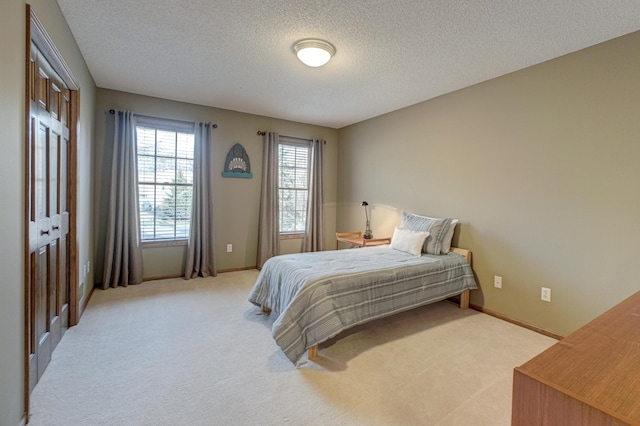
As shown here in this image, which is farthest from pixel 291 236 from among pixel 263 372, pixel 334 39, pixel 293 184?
pixel 334 39

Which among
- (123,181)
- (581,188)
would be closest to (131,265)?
(123,181)

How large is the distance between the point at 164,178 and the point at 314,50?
2877mm

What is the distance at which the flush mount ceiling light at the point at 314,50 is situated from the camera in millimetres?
2545

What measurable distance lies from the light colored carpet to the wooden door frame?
0.27 meters

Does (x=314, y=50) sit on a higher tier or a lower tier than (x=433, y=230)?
higher

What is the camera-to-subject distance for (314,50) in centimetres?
257

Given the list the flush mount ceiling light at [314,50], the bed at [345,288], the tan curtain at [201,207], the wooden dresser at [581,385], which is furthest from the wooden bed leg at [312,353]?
the tan curtain at [201,207]

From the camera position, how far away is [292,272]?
2.64 metres

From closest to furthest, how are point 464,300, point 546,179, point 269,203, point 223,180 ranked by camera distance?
point 546,179, point 464,300, point 223,180, point 269,203

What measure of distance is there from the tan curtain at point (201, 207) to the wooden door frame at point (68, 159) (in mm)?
1602

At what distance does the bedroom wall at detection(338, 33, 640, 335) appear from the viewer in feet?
7.89

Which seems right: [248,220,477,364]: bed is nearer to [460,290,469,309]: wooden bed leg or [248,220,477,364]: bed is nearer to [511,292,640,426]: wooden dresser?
[460,290,469,309]: wooden bed leg

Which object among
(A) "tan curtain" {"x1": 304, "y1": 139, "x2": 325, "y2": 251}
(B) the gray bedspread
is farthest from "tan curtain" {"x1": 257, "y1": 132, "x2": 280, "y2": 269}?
(B) the gray bedspread

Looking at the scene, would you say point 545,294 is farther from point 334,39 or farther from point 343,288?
point 334,39
